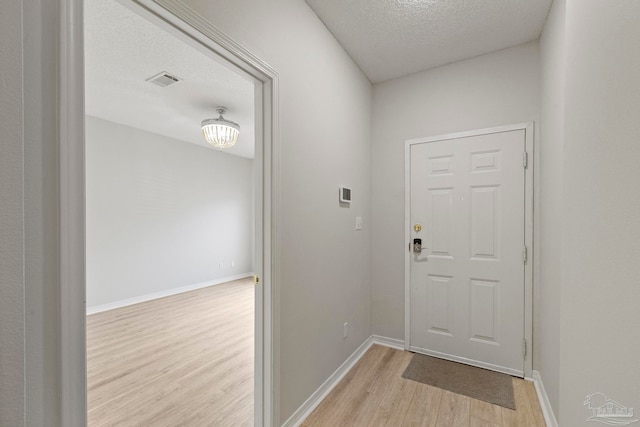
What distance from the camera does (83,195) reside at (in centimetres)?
84

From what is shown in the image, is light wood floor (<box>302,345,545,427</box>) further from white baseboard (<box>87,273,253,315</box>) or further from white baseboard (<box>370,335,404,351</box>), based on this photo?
white baseboard (<box>87,273,253,315</box>)

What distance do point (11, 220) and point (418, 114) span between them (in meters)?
2.85

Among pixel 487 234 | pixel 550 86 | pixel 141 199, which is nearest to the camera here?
pixel 550 86

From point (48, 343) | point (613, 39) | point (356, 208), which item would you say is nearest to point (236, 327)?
point (356, 208)

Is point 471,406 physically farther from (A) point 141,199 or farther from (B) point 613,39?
(A) point 141,199

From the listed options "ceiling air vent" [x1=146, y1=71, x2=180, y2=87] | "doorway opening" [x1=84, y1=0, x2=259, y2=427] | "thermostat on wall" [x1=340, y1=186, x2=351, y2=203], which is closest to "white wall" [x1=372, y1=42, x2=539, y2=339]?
"thermostat on wall" [x1=340, y1=186, x2=351, y2=203]

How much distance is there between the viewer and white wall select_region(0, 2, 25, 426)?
1.99 ft

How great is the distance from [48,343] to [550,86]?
287 centimetres

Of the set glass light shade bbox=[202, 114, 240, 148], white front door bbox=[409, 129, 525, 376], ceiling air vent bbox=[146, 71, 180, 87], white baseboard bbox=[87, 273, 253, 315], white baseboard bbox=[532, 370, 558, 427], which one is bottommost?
white baseboard bbox=[87, 273, 253, 315]

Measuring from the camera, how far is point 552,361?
1757 mm

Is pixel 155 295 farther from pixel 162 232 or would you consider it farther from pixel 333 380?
pixel 333 380

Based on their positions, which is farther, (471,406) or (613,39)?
(471,406)

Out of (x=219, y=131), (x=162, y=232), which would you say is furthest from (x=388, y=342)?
(x=162, y=232)

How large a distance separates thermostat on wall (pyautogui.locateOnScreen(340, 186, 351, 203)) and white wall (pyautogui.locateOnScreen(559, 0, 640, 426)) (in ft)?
4.64
